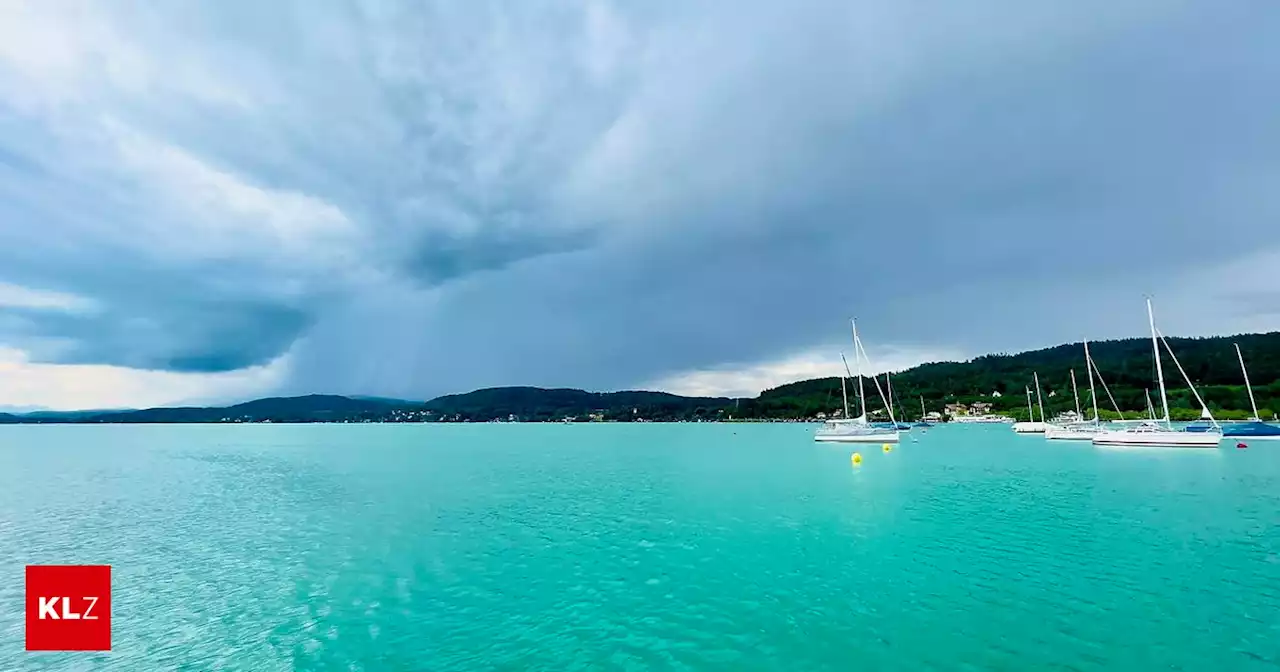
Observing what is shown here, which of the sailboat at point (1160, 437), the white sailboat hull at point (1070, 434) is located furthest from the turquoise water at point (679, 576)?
the white sailboat hull at point (1070, 434)

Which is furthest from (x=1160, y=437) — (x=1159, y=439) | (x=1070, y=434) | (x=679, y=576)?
(x=679, y=576)

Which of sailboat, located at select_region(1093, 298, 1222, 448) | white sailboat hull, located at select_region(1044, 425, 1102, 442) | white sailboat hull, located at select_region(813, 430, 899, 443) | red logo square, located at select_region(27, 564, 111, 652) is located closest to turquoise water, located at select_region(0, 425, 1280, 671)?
red logo square, located at select_region(27, 564, 111, 652)

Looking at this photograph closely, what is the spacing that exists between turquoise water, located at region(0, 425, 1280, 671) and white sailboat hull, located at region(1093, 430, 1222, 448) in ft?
140

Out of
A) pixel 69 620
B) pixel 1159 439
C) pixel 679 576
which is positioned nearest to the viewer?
pixel 69 620

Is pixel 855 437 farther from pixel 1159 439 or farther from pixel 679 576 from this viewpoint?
pixel 679 576

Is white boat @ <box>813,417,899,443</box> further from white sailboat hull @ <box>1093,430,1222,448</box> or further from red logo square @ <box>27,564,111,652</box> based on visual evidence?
red logo square @ <box>27,564,111,652</box>

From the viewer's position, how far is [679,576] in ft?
68.0

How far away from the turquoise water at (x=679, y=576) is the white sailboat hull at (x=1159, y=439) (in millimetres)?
42793

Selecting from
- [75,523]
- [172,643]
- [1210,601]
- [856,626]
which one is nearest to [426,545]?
[172,643]

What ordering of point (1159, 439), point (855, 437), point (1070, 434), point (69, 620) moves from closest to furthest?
A: point (69, 620) → point (1159, 439) → point (855, 437) → point (1070, 434)

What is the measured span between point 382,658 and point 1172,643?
61.8 ft

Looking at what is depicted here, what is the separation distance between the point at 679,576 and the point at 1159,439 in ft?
308

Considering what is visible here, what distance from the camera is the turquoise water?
46.2 feet

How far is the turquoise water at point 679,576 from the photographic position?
1409 cm
